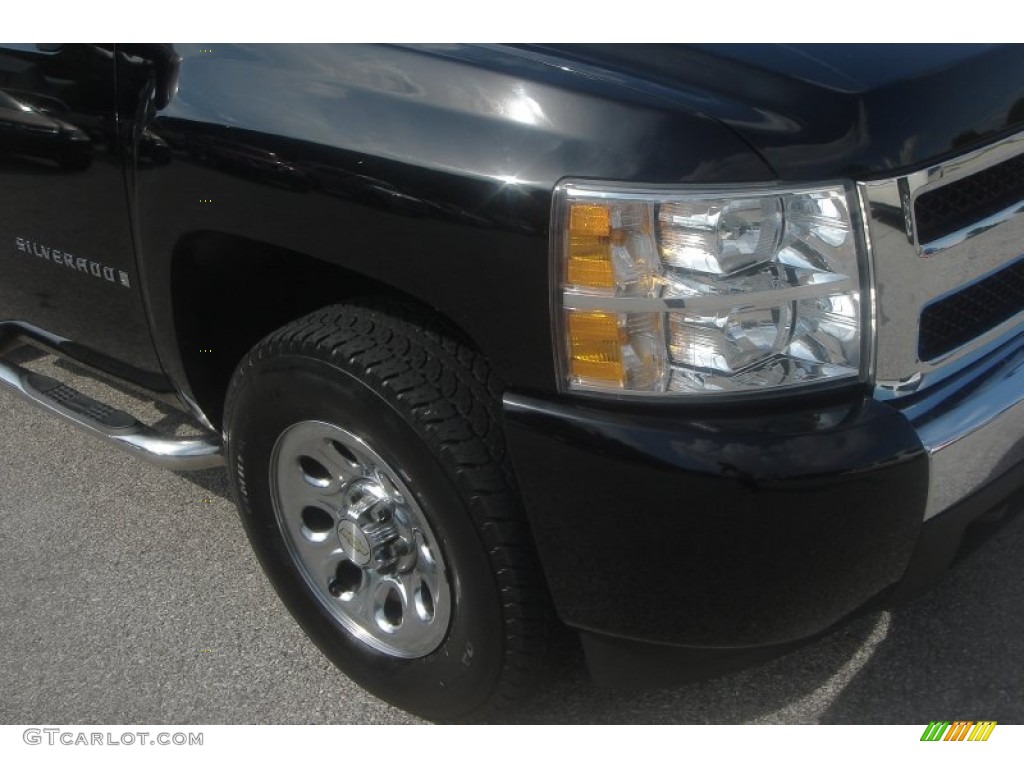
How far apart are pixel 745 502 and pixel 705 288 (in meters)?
0.36

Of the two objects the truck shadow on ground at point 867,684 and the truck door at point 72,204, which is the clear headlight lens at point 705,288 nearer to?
the truck shadow on ground at point 867,684

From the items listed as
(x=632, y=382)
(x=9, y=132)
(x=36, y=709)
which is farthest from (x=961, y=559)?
(x=9, y=132)

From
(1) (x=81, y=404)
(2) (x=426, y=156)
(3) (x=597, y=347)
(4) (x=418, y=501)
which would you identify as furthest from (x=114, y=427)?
(3) (x=597, y=347)

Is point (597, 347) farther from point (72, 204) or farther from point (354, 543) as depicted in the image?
point (72, 204)

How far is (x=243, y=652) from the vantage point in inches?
109

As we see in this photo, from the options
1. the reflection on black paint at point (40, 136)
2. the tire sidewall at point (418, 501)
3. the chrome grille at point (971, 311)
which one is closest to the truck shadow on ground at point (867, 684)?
the tire sidewall at point (418, 501)

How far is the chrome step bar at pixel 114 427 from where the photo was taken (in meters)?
2.75

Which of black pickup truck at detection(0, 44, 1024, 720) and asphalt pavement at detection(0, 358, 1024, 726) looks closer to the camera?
black pickup truck at detection(0, 44, 1024, 720)

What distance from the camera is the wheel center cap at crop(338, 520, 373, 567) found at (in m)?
2.44

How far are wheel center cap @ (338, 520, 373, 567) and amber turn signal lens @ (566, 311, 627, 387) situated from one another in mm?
773

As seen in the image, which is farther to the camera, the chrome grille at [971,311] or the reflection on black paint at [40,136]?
the reflection on black paint at [40,136]
